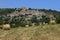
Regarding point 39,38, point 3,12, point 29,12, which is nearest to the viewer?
point 39,38

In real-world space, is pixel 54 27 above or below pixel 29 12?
above

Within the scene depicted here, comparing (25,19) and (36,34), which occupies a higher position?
(36,34)

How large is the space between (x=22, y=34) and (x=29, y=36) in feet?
3.34

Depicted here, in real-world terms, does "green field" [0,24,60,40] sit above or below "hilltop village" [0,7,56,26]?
above

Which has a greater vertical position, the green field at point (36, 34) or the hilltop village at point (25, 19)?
the green field at point (36, 34)

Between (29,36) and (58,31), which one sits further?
(58,31)

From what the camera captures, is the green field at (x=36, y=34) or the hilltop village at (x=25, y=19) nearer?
the green field at (x=36, y=34)

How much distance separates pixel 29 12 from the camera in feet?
448

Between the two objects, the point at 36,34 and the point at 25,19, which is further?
the point at 25,19

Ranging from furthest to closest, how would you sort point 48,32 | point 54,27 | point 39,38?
point 54,27
point 48,32
point 39,38

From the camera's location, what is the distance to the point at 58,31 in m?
19.6

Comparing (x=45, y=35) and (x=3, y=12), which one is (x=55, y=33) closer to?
(x=45, y=35)

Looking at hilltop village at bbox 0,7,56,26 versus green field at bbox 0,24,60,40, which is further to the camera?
hilltop village at bbox 0,7,56,26

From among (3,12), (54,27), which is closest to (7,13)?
(3,12)
